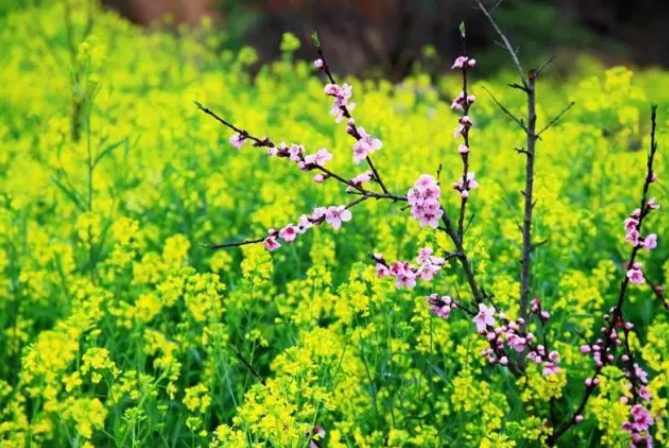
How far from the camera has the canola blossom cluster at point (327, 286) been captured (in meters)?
3.36

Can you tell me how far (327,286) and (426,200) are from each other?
50.1 inches

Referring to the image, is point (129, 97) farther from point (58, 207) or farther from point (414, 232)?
point (414, 232)

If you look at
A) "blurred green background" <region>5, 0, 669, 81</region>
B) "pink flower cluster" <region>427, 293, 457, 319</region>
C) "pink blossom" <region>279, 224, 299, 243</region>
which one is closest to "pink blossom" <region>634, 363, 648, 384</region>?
"pink flower cluster" <region>427, 293, 457, 319</region>

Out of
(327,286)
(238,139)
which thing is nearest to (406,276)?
(238,139)

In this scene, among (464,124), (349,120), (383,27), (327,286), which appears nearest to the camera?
(349,120)

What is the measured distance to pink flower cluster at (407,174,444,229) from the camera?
3078mm

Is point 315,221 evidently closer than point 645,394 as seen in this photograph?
Yes

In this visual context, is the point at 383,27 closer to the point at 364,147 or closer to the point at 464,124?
the point at 464,124

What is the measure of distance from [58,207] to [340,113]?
9.09 ft

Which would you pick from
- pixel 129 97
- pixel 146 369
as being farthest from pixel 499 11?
pixel 146 369

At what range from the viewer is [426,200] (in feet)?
10.2

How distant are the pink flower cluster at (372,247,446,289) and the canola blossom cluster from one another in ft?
0.07

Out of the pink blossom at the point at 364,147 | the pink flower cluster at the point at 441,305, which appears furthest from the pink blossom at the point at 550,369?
the pink blossom at the point at 364,147

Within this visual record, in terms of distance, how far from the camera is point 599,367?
3.49m
